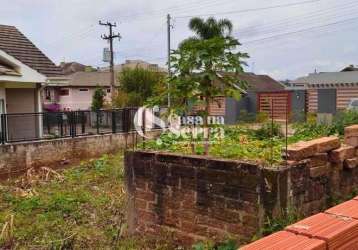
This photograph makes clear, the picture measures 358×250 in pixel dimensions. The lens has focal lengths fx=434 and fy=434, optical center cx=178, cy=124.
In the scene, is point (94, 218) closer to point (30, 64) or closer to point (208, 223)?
point (208, 223)

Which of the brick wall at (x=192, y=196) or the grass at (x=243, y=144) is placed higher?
the grass at (x=243, y=144)

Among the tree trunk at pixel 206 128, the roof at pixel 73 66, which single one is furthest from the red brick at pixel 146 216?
the roof at pixel 73 66

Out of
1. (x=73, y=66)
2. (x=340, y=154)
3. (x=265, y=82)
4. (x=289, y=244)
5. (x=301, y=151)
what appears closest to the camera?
(x=289, y=244)

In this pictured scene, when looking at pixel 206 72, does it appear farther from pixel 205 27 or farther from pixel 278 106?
pixel 205 27

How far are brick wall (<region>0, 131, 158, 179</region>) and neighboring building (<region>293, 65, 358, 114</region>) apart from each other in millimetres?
15329

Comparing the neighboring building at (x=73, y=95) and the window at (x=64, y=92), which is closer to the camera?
the neighboring building at (x=73, y=95)

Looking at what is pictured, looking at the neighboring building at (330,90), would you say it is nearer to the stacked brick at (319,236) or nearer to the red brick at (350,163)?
the red brick at (350,163)

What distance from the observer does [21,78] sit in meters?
16.0

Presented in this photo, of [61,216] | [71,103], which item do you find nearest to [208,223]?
[61,216]

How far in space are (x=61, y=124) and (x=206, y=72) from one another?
1117 centimetres

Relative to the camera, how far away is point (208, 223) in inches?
199

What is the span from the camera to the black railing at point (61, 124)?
14.1 m

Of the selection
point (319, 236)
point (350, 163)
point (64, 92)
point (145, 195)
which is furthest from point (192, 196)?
point (64, 92)

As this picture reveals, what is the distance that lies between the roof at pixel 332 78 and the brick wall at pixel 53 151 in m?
15.5
